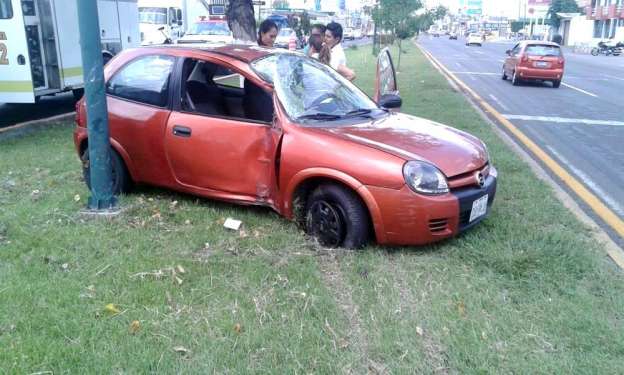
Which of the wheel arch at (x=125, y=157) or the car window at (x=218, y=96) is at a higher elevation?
the car window at (x=218, y=96)

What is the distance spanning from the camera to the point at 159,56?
5.37 m

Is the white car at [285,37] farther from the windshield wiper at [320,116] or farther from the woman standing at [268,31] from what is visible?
the windshield wiper at [320,116]

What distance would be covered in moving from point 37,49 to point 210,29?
57.2ft

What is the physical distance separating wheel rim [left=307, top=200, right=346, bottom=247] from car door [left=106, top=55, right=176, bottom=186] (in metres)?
1.51

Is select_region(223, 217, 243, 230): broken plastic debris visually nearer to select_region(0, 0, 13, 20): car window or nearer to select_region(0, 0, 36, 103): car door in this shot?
select_region(0, 0, 36, 103): car door

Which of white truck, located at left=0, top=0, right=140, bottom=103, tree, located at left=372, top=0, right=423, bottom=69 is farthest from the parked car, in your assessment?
white truck, located at left=0, top=0, right=140, bottom=103

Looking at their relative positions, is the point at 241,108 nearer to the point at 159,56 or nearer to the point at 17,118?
the point at 159,56

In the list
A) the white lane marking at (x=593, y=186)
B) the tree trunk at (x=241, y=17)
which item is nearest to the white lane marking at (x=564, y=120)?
the white lane marking at (x=593, y=186)

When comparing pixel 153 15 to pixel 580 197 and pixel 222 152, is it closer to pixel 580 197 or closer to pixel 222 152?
pixel 222 152

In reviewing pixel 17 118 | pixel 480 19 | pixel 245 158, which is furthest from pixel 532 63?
pixel 480 19

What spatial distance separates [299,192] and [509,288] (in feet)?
5.59

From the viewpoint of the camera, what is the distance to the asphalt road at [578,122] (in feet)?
22.6

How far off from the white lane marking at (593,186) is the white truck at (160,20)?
846 inches

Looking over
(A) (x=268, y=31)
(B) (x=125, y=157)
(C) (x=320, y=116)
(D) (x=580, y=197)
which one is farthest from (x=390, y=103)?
(A) (x=268, y=31)
